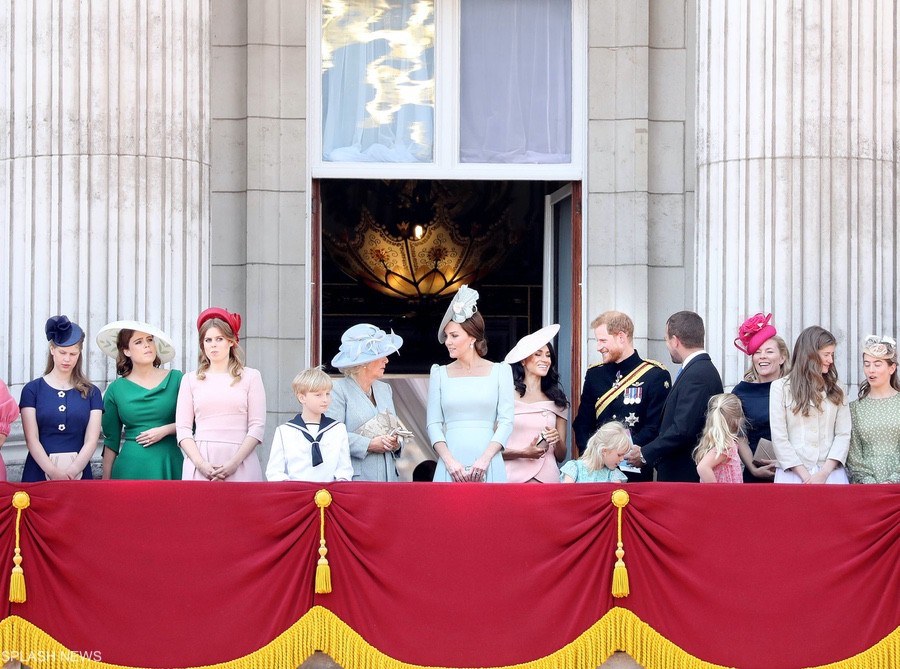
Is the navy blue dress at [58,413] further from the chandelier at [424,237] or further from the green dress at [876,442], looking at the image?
the chandelier at [424,237]

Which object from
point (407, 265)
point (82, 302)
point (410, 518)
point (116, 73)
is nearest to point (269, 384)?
point (82, 302)

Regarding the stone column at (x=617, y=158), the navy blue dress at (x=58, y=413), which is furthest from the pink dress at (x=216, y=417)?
the stone column at (x=617, y=158)

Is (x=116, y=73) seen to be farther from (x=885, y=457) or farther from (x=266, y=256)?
(x=885, y=457)

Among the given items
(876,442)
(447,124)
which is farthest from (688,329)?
(447,124)

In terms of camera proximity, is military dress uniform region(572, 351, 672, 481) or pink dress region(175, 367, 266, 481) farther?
military dress uniform region(572, 351, 672, 481)

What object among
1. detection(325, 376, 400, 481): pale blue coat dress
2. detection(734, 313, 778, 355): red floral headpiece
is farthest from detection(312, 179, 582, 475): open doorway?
detection(325, 376, 400, 481): pale blue coat dress

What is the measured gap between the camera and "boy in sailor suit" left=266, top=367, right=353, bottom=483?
7.82 m

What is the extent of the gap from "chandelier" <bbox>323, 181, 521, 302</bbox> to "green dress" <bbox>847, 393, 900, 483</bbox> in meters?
8.72

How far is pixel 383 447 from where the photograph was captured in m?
8.26

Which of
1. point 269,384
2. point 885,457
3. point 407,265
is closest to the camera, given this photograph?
point 885,457

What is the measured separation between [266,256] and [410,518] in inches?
162

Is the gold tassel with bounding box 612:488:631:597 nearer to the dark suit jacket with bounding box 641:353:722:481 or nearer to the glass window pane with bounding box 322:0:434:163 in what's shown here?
the dark suit jacket with bounding box 641:353:722:481

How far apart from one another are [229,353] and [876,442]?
12.8ft

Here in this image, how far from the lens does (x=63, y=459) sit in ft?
27.1
